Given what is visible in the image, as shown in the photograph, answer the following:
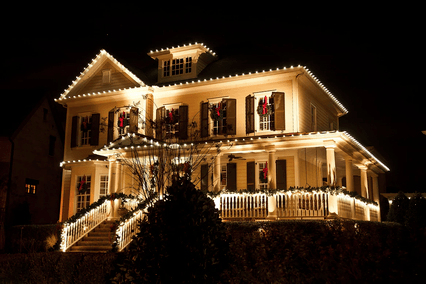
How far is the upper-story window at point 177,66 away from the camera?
2431 centimetres

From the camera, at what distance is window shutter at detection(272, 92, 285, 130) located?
20.6m

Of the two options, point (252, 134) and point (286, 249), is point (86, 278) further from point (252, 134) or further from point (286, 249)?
point (252, 134)

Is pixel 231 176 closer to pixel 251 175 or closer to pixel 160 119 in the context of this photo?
pixel 251 175

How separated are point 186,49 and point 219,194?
847 centimetres

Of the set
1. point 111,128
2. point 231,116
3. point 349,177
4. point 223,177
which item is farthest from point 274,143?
point 111,128

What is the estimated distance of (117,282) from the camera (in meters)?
8.38

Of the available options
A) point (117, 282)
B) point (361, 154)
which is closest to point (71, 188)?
point (361, 154)

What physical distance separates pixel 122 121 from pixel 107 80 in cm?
279

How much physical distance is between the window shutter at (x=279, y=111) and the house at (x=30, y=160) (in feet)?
52.2

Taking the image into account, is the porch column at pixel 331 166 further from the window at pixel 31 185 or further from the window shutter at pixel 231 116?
the window at pixel 31 185

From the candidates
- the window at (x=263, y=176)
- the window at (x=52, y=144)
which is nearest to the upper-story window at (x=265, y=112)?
the window at (x=263, y=176)

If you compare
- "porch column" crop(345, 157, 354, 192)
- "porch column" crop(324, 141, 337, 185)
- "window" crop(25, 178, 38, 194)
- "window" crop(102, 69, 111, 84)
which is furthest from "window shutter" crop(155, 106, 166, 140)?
"window" crop(25, 178, 38, 194)

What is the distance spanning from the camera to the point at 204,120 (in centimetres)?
2248

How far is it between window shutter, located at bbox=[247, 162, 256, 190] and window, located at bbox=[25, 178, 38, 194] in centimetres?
1517
